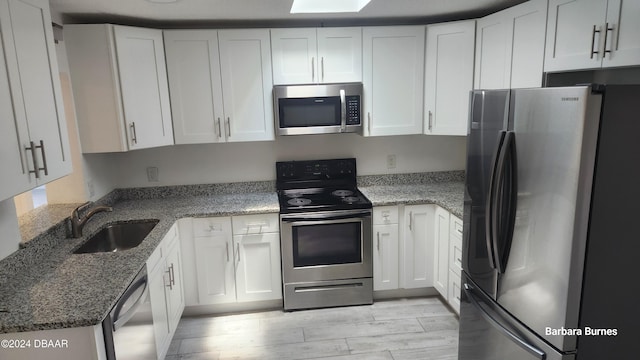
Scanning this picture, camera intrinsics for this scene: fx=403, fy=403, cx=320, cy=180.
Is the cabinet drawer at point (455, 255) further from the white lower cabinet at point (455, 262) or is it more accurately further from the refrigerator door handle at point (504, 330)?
the refrigerator door handle at point (504, 330)

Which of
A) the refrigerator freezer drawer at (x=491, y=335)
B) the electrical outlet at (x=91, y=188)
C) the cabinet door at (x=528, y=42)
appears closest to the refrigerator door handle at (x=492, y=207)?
the refrigerator freezer drawer at (x=491, y=335)

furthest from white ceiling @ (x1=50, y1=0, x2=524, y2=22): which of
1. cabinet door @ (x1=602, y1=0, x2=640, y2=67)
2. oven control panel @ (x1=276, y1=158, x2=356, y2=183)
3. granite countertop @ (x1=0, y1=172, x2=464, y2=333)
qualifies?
granite countertop @ (x1=0, y1=172, x2=464, y2=333)

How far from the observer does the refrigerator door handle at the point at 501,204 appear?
1707 mm

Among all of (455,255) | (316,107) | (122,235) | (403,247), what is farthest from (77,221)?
(455,255)

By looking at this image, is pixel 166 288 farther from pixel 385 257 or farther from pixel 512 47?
pixel 512 47

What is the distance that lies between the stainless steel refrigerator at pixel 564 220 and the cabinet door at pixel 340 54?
1.45 meters

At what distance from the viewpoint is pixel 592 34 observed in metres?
1.90

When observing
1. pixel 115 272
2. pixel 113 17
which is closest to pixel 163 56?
pixel 113 17

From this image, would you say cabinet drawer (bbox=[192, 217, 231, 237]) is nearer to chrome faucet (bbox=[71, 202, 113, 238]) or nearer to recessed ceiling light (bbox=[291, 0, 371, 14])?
chrome faucet (bbox=[71, 202, 113, 238])

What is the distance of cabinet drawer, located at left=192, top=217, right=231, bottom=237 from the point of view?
298 cm

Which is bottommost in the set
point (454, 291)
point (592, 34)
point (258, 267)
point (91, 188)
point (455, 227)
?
point (454, 291)

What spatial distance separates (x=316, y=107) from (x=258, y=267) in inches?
51.7

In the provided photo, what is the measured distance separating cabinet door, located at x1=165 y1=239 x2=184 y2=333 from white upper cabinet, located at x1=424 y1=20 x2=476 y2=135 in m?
2.19

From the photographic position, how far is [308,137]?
3.50 meters
